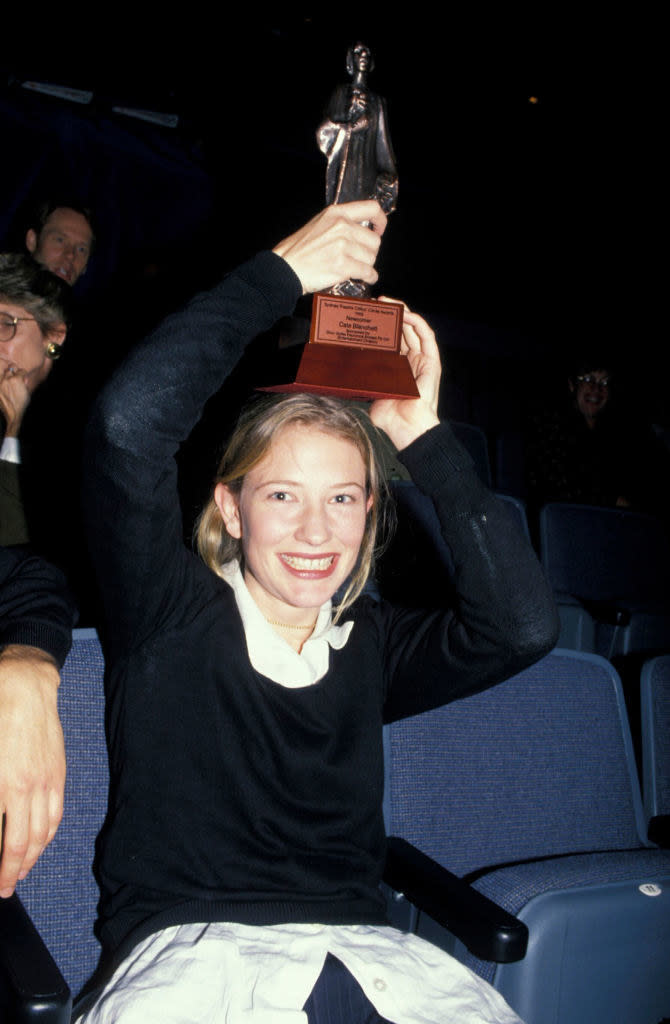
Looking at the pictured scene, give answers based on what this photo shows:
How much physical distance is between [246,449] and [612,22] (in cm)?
381

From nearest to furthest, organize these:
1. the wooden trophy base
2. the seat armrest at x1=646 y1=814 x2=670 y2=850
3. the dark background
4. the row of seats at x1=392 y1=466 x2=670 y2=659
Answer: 1. the wooden trophy base
2. the seat armrest at x1=646 y1=814 x2=670 y2=850
3. the row of seats at x1=392 y1=466 x2=670 y2=659
4. the dark background

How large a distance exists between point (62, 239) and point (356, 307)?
1733mm

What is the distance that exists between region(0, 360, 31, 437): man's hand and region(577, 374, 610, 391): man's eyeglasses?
2894 mm

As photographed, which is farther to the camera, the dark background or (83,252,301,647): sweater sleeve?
the dark background

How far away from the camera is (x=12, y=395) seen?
180cm

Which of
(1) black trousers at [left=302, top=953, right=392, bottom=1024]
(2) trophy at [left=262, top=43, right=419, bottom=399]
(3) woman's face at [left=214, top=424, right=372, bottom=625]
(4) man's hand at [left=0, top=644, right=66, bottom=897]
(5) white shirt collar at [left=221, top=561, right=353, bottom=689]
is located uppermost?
(2) trophy at [left=262, top=43, right=419, bottom=399]

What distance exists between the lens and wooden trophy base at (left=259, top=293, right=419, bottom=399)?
48.4 inches

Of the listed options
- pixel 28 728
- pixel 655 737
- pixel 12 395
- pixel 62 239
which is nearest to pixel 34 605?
pixel 28 728

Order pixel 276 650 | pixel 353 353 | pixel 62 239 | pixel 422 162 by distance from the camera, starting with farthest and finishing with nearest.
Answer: pixel 422 162 → pixel 62 239 → pixel 353 353 → pixel 276 650

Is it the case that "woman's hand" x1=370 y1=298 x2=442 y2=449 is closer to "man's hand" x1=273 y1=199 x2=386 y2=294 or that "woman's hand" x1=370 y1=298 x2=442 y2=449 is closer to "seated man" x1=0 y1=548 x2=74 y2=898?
"man's hand" x1=273 y1=199 x2=386 y2=294

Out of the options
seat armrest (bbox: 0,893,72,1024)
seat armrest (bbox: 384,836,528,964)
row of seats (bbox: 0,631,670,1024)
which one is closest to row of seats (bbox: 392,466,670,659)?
row of seats (bbox: 0,631,670,1024)

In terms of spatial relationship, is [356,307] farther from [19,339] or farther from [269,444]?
[19,339]

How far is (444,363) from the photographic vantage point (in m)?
5.87

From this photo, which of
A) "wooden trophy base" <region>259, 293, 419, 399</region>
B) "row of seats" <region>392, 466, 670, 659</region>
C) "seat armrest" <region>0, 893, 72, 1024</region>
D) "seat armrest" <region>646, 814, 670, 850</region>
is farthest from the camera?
"row of seats" <region>392, 466, 670, 659</region>
